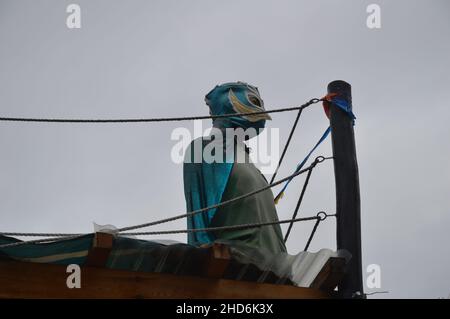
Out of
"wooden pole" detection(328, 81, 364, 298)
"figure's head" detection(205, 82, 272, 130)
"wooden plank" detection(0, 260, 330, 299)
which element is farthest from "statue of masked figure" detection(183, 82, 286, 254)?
"wooden plank" detection(0, 260, 330, 299)

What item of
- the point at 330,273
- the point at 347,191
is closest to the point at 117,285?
the point at 330,273

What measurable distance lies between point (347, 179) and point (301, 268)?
34.4 inches

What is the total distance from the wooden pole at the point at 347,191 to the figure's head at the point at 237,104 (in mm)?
1131

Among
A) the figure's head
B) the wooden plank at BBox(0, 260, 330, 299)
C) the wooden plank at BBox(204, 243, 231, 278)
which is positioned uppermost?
the figure's head

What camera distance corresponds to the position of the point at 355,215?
550cm

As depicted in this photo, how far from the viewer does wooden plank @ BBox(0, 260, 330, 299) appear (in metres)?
4.27

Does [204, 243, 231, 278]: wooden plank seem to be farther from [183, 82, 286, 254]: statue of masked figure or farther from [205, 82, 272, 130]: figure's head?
[205, 82, 272, 130]: figure's head

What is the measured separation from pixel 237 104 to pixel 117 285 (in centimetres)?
294

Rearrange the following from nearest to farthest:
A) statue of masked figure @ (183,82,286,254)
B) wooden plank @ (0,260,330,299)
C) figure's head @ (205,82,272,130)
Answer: wooden plank @ (0,260,330,299), statue of masked figure @ (183,82,286,254), figure's head @ (205,82,272,130)

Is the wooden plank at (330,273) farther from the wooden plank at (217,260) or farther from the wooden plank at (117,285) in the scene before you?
the wooden plank at (217,260)

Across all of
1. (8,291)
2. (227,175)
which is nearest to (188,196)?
(227,175)

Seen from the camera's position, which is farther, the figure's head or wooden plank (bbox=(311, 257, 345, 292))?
the figure's head

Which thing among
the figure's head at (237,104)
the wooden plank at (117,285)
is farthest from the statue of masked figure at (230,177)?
the wooden plank at (117,285)
